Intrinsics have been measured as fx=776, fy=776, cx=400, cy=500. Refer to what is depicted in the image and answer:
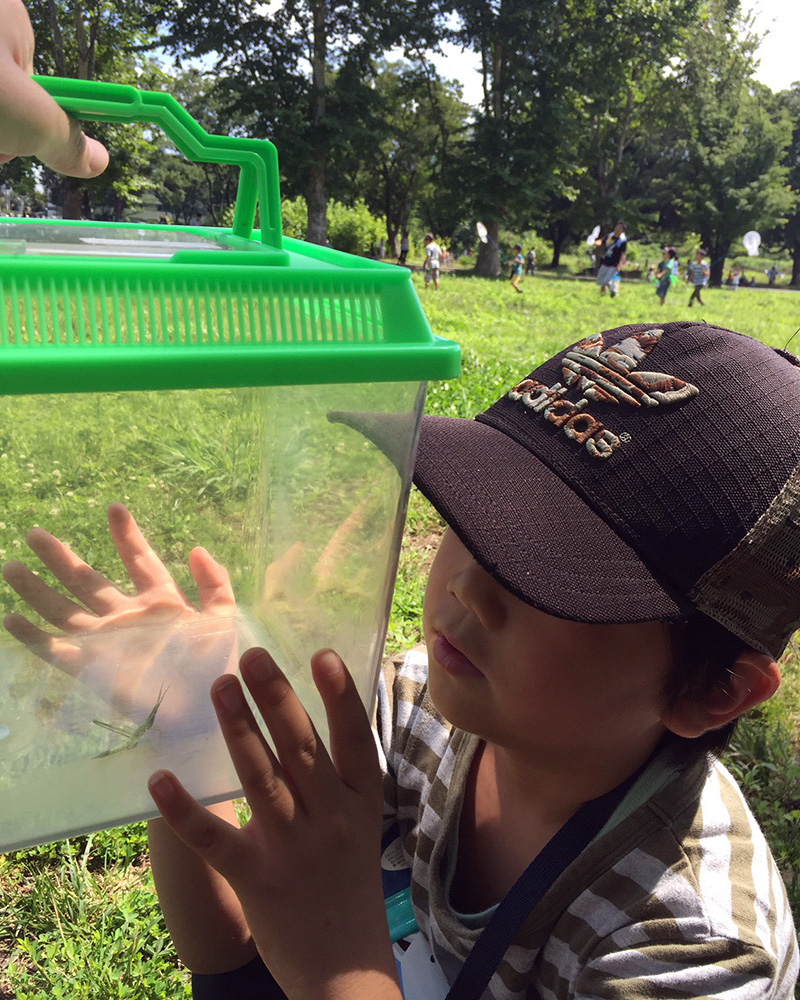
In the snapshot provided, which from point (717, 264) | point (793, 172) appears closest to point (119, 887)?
point (717, 264)

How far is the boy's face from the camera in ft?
2.67

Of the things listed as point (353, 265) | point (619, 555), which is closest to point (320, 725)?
point (619, 555)

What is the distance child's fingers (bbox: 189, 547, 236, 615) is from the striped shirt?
17.4 inches

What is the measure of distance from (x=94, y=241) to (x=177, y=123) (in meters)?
0.17

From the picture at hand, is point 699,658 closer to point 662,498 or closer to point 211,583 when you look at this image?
point 662,498

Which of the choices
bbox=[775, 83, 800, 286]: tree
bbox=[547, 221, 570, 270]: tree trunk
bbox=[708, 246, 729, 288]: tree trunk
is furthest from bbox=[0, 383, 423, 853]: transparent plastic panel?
bbox=[775, 83, 800, 286]: tree

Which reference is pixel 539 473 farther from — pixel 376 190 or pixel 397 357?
pixel 376 190

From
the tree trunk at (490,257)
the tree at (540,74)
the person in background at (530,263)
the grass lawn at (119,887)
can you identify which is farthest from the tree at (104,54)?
the grass lawn at (119,887)

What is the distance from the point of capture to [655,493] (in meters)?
0.83

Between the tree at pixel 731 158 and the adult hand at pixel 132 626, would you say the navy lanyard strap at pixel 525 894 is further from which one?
the tree at pixel 731 158

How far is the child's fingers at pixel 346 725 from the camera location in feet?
2.23

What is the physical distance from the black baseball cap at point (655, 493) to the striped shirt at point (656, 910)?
0.74 feet

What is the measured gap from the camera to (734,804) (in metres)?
0.95

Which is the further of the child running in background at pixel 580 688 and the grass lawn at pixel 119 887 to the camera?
the grass lawn at pixel 119 887
